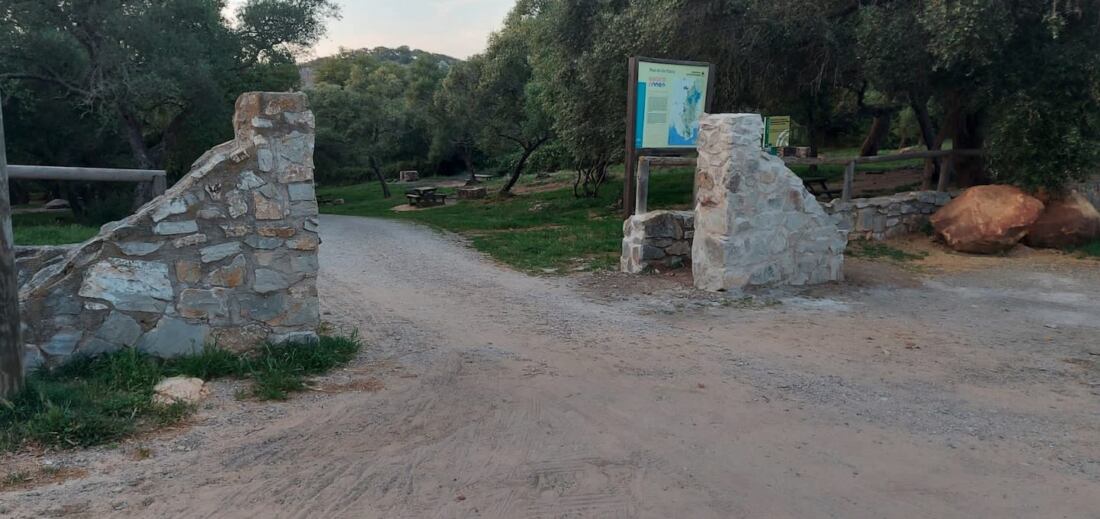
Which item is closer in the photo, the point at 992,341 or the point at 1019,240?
the point at 992,341

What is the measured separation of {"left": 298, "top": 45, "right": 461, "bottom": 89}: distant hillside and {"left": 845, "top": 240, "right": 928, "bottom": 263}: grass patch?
17505mm

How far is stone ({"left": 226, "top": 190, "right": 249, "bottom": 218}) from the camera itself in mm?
5418

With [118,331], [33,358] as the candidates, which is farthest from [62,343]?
[118,331]

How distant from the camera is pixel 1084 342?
679 centimetres

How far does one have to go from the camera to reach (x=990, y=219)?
37.4ft

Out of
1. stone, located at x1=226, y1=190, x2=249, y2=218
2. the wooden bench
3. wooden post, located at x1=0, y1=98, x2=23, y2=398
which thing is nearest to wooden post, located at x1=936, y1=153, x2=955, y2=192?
the wooden bench

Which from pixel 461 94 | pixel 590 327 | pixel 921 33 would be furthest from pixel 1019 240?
pixel 461 94

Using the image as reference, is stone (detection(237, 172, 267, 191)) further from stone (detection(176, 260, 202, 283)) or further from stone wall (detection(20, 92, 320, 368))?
stone (detection(176, 260, 202, 283))

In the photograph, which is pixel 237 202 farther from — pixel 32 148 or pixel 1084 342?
pixel 32 148

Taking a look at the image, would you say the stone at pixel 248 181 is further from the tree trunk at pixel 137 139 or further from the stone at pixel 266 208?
the tree trunk at pixel 137 139

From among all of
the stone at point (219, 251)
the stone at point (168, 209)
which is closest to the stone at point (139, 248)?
the stone at point (168, 209)

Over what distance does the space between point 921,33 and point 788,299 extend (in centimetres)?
577

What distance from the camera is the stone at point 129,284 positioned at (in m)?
5.02

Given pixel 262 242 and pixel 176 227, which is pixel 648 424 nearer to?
pixel 262 242
